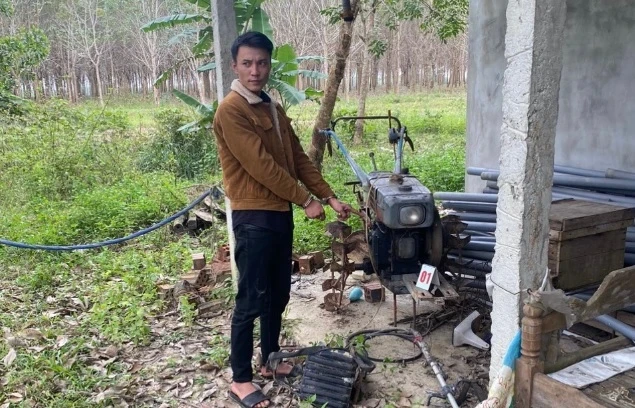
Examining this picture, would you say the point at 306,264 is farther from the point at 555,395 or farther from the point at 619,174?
the point at 555,395

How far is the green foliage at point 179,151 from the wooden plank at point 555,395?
7.95 metres

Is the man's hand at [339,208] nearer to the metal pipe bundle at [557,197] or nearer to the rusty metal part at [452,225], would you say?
the rusty metal part at [452,225]

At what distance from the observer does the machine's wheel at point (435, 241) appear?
3.97 meters

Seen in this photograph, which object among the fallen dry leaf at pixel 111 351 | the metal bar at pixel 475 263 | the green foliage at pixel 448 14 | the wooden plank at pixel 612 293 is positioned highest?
the green foliage at pixel 448 14

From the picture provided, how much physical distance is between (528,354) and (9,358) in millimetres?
3407

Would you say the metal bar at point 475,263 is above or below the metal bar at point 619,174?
below

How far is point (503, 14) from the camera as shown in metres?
5.32

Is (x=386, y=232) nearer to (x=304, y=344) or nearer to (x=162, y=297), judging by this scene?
(x=304, y=344)

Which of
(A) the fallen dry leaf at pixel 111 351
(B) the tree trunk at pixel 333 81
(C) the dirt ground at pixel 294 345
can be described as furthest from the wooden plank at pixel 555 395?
(B) the tree trunk at pixel 333 81

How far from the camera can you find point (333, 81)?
7.58 metres

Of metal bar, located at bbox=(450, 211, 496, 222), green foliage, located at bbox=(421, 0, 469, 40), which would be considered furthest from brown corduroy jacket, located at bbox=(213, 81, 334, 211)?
green foliage, located at bbox=(421, 0, 469, 40)

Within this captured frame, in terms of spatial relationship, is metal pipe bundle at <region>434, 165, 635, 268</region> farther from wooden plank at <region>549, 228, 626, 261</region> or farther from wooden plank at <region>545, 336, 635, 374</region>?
wooden plank at <region>545, 336, 635, 374</region>

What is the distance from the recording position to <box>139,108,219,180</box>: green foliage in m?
9.80

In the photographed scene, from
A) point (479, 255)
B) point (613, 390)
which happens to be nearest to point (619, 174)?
point (479, 255)
